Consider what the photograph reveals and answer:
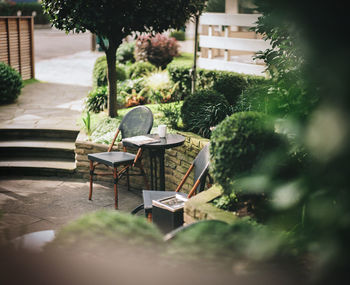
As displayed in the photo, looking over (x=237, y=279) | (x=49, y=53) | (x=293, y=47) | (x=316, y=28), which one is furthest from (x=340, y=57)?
(x=49, y=53)

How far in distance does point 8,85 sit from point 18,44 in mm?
2687

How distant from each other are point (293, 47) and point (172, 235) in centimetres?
183

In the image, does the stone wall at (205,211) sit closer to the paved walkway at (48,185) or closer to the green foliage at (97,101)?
the paved walkway at (48,185)

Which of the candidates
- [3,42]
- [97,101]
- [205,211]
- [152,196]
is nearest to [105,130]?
[97,101]

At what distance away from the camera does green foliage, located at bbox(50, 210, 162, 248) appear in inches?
83.0

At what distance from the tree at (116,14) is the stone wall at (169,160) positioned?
1.56 meters

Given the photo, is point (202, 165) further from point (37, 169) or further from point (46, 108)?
point (46, 108)

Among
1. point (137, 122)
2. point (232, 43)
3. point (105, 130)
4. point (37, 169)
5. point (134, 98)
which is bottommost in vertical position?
point (37, 169)

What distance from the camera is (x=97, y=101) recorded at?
7355 mm

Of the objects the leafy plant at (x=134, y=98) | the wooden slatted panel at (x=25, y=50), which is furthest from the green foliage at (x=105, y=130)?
the wooden slatted panel at (x=25, y=50)

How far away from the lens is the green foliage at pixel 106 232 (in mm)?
2109

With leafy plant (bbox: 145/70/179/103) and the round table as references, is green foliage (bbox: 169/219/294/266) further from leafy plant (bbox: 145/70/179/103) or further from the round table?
leafy plant (bbox: 145/70/179/103)

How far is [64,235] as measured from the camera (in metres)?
2.14

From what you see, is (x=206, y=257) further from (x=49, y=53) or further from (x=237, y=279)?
(x=49, y=53)
